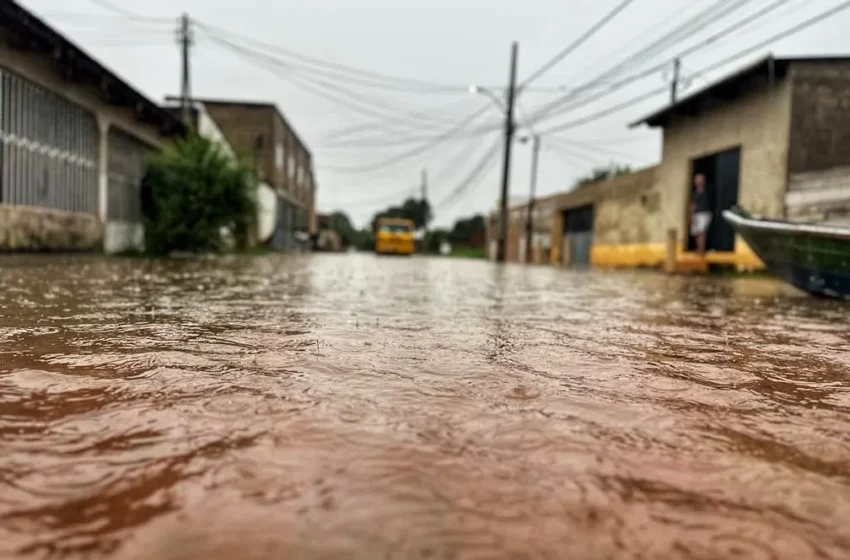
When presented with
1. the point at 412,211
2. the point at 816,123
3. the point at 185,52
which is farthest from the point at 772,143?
the point at 412,211

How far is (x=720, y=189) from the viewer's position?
12969 millimetres

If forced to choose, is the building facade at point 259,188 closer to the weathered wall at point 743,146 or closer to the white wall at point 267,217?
the white wall at point 267,217

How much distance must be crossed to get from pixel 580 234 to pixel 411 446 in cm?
2016

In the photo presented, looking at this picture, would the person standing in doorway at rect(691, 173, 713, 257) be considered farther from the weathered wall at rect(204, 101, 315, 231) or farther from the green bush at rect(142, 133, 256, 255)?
the weathered wall at rect(204, 101, 315, 231)

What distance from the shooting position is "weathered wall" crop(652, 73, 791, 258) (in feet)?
34.7

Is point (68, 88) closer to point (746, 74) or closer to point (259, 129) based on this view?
point (746, 74)

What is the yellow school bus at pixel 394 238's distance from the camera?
31.3 metres

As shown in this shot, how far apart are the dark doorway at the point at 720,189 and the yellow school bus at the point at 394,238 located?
1902 cm

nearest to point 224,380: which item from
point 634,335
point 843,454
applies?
point 843,454

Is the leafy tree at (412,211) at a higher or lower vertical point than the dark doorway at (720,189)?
higher

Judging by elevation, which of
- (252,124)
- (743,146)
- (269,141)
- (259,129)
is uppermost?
(252,124)

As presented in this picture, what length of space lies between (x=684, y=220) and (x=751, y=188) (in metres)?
2.51

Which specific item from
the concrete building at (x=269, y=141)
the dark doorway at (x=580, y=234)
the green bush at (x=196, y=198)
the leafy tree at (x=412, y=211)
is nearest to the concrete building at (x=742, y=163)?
the dark doorway at (x=580, y=234)

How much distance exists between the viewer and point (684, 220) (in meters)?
13.9
